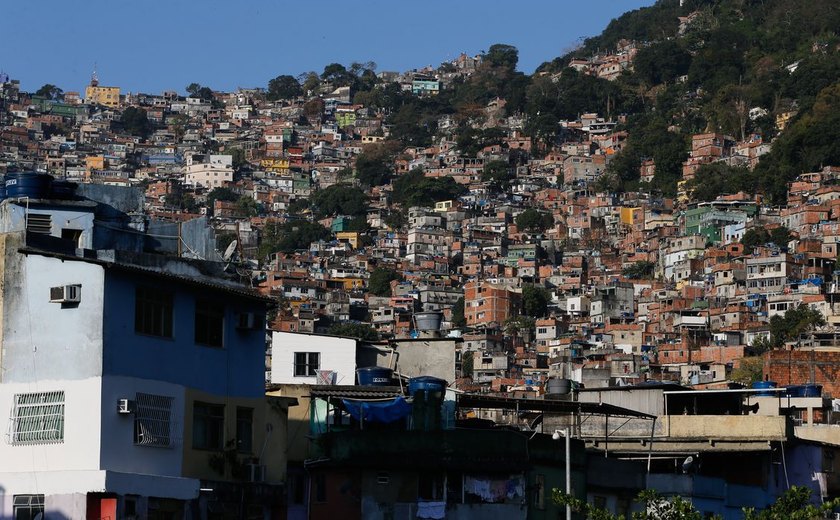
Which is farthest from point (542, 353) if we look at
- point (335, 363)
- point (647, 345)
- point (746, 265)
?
point (335, 363)

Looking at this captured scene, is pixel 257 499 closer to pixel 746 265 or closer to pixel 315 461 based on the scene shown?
pixel 315 461

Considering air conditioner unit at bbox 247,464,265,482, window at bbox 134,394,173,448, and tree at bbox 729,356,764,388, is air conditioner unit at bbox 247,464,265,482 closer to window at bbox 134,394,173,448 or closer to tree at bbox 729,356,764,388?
window at bbox 134,394,173,448

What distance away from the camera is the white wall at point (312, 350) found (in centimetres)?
3944

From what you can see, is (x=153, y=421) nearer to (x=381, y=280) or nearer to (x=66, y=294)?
(x=66, y=294)

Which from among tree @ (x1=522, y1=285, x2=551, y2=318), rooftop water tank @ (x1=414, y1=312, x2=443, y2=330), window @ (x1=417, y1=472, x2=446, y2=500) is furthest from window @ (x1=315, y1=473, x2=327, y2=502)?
tree @ (x1=522, y1=285, x2=551, y2=318)

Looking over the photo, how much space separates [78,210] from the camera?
2884cm

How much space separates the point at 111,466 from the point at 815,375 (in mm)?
55174

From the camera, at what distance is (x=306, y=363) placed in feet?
132

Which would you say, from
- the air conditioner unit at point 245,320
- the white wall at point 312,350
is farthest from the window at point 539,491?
the white wall at point 312,350

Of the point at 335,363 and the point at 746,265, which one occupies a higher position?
the point at 746,265

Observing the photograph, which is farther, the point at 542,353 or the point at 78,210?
the point at 542,353

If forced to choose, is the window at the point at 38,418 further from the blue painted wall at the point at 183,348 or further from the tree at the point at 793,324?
the tree at the point at 793,324

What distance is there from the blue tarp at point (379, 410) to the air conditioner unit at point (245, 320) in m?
3.55

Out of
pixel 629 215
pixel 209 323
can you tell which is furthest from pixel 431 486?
pixel 629 215
